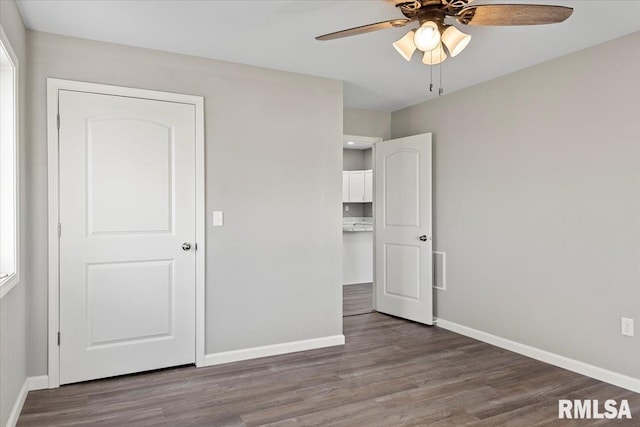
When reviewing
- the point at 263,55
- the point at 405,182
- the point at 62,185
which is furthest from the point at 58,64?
the point at 405,182

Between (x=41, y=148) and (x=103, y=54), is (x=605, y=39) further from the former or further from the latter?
(x=41, y=148)

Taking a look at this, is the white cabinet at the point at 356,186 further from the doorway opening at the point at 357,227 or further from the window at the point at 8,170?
the window at the point at 8,170

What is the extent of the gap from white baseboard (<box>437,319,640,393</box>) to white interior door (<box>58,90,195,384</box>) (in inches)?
104

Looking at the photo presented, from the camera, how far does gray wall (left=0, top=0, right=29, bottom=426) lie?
2.22 meters

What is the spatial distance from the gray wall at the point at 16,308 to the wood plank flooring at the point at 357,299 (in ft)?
10.9

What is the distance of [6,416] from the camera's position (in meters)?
2.30

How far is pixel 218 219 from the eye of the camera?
351 cm

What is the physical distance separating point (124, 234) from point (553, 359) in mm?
3538

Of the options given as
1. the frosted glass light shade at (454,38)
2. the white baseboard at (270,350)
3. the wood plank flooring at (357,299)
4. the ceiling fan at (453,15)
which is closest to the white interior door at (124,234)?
the white baseboard at (270,350)

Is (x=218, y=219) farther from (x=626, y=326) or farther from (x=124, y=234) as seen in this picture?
(x=626, y=326)

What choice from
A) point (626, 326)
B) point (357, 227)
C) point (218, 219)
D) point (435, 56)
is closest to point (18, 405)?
point (218, 219)

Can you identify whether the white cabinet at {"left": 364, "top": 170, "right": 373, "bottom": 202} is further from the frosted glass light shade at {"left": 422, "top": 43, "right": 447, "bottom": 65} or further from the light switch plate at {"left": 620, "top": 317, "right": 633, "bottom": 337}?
the frosted glass light shade at {"left": 422, "top": 43, "right": 447, "bottom": 65}

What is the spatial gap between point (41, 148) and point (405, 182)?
3.44 m

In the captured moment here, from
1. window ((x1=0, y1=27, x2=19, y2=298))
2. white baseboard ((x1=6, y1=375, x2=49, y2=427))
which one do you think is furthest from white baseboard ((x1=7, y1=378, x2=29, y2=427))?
window ((x1=0, y1=27, x2=19, y2=298))
